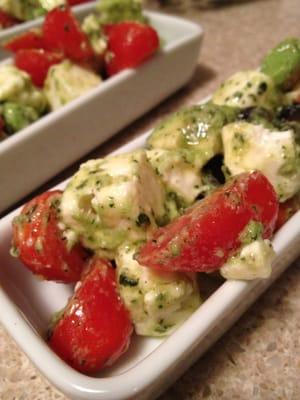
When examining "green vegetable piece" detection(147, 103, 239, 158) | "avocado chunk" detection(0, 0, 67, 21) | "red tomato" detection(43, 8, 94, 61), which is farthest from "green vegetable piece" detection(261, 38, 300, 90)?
"avocado chunk" detection(0, 0, 67, 21)

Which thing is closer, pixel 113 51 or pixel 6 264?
pixel 6 264

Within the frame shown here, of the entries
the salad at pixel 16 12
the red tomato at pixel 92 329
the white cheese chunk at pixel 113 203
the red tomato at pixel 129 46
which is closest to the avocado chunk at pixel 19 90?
the red tomato at pixel 129 46

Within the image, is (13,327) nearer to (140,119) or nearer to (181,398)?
(181,398)

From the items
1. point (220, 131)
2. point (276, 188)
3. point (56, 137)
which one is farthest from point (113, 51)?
point (276, 188)

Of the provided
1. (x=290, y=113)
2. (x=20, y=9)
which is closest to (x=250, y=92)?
(x=290, y=113)

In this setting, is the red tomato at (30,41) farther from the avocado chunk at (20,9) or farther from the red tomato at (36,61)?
the avocado chunk at (20,9)

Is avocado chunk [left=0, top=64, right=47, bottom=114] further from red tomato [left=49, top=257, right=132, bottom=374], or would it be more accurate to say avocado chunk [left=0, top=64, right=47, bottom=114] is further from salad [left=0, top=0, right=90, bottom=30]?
red tomato [left=49, top=257, right=132, bottom=374]

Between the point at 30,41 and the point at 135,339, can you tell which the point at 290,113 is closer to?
the point at 135,339
